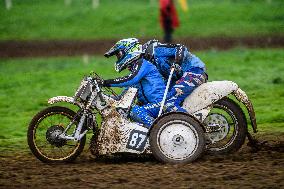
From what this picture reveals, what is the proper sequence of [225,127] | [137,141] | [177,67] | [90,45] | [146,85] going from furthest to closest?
[90,45] < [225,127] < [146,85] < [177,67] < [137,141]

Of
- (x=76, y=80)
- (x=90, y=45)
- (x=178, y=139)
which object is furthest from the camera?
(x=90, y=45)

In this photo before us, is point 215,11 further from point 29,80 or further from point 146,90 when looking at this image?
point 146,90

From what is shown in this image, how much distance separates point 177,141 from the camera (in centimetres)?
1094

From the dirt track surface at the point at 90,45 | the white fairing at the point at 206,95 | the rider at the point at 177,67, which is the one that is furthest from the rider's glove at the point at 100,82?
the dirt track surface at the point at 90,45

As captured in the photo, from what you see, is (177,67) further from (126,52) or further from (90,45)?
(90,45)

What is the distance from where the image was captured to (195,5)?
1544 inches

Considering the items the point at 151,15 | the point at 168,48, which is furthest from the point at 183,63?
the point at 151,15

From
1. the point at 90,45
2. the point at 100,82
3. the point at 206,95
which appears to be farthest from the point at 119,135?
the point at 90,45

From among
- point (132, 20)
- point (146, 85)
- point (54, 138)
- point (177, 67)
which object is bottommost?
point (54, 138)

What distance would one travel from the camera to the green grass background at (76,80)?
51.9 feet

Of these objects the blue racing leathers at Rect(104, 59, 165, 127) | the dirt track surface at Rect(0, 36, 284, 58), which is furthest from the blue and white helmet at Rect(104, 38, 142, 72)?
the dirt track surface at Rect(0, 36, 284, 58)

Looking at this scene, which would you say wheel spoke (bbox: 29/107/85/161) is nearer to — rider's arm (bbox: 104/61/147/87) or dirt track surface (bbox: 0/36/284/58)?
rider's arm (bbox: 104/61/147/87)

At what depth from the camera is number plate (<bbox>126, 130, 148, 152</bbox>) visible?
36.5 ft

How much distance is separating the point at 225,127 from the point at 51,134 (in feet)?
8.77
